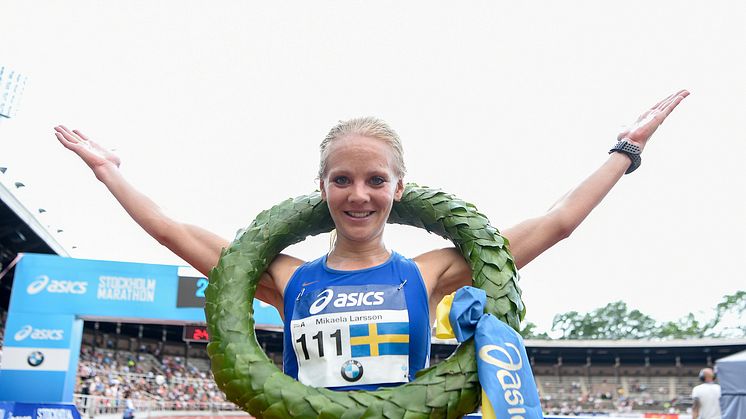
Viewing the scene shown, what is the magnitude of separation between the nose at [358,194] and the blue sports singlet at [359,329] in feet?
1.06

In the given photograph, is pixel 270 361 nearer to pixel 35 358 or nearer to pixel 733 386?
pixel 733 386

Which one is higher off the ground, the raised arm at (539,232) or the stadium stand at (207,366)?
the stadium stand at (207,366)

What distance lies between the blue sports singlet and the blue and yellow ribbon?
155 mm

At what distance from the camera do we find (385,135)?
2.15 m

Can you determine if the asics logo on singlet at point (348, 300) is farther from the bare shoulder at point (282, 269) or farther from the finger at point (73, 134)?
the finger at point (73, 134)

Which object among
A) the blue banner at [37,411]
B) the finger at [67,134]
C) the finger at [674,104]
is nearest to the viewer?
the finger at [674,104]

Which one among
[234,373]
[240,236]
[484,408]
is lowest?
[484,408]

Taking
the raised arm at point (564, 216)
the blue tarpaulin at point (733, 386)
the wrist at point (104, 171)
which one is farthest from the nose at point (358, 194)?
the blue tarpaulin at point (733, 386)

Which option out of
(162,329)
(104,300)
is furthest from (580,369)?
(104,300)

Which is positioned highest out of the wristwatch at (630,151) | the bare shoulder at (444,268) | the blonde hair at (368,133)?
the wristwatch at (630,151)

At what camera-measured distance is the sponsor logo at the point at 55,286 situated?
1661 cm

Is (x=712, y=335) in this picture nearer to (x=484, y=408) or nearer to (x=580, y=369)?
(x=580, y=369)

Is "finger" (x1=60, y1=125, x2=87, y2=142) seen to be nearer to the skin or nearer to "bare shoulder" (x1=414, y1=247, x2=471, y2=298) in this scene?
the skin

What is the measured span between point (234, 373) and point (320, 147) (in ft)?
2.72
